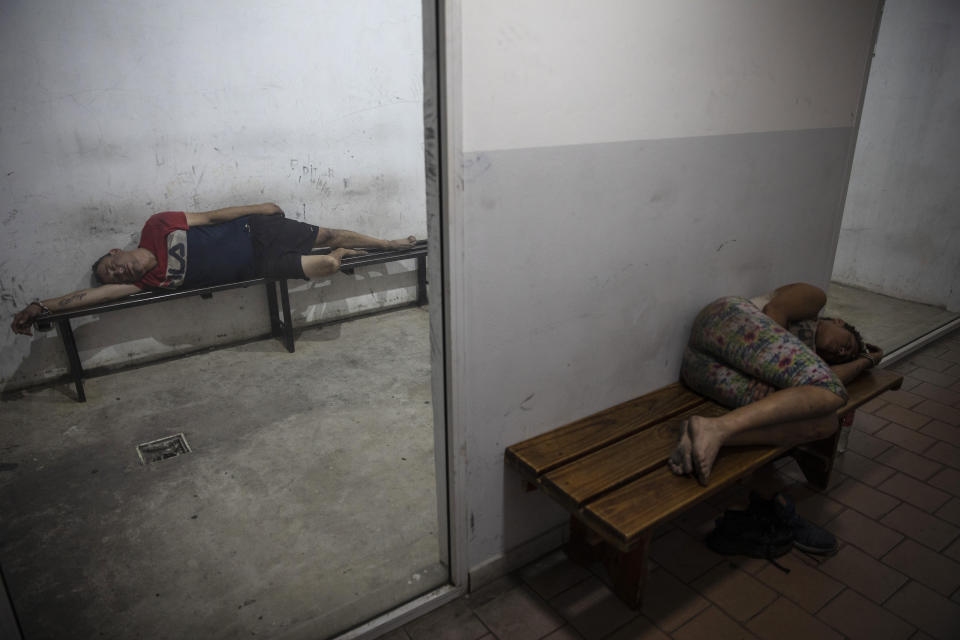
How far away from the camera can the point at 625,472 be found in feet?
8.17

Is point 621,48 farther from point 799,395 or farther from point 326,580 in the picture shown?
point 326,580

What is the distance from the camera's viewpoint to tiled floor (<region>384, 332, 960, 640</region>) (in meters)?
2.54

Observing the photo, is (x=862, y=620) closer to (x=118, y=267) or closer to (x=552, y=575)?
(x=552, y=575)

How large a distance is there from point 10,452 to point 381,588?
256cm

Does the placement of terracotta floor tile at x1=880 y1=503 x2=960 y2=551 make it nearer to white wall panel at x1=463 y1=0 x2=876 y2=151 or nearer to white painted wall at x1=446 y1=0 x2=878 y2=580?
white painted wall at x1=446 y1=0 x2=878 y2=580

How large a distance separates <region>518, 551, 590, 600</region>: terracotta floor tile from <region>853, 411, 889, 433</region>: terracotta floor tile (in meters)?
2.22

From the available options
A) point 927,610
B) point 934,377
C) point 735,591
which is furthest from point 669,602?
point 934,377

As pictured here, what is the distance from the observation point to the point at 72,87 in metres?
4.05

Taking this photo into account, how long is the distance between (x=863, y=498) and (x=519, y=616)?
6.39 feet

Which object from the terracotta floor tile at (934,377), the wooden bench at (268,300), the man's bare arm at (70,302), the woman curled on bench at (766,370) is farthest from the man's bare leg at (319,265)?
the terracotta floor tile at (934,377)

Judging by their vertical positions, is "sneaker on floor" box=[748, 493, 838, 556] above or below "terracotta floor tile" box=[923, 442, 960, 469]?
above

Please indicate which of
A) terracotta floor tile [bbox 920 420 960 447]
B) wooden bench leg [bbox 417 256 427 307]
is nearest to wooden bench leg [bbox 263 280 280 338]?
wooden bench leg [bbox 417 256 427 307]

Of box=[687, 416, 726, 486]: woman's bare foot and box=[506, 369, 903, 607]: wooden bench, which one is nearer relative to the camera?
box=[506, 369, 903, 607]: wooden bench

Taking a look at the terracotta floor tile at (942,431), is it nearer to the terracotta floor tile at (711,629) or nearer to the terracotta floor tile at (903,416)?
the terracotta floor tile at (903,416)
